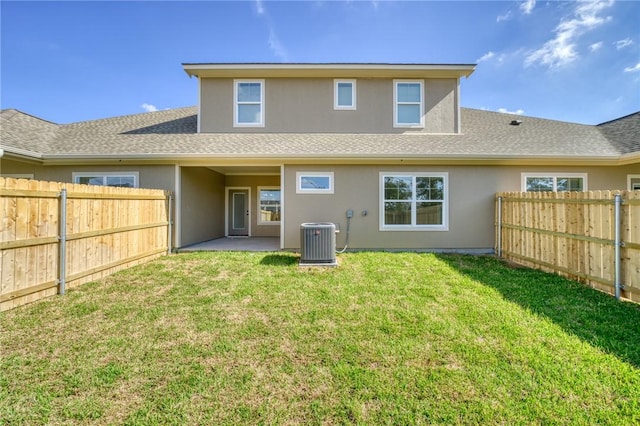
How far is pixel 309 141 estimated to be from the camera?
8531mm

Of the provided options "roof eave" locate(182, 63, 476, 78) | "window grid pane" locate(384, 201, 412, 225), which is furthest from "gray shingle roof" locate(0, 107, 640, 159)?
"roof eave" locate(182, 63, 476, 78)

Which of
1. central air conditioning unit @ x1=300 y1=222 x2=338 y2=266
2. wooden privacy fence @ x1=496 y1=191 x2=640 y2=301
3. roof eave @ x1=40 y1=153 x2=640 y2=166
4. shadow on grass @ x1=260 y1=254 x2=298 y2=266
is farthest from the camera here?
roof eave @ x1=40 y1=153 x2=640 y2=166

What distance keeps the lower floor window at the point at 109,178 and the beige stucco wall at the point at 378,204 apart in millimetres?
4657

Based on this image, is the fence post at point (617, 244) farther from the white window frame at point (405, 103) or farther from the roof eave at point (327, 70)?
the roof eave at point (327, 70)

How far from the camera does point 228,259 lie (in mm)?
6895

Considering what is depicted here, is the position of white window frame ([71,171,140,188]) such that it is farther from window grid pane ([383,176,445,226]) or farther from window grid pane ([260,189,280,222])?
window grid pane ([383,176,445,226])

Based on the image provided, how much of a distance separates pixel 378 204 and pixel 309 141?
297 centimetres

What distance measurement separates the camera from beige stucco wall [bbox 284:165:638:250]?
7914mm

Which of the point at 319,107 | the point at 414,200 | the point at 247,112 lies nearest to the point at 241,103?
the point at 247,112

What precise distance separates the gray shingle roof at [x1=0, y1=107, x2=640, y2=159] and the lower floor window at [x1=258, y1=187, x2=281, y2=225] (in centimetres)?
344

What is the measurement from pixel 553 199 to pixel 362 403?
6.03 m

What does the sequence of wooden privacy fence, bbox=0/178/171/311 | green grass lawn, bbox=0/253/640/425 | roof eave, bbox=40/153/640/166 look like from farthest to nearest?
roof eave, bbox=40/153/640/166
wooden privacy fence, bbox=0/178/171/311
green grass lawn, bbox=0/253/640/425

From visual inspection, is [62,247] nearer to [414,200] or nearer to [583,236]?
[414,200]

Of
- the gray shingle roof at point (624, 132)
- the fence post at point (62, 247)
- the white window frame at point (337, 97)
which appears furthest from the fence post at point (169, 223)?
the gray shingle roof at point (624, 132)
